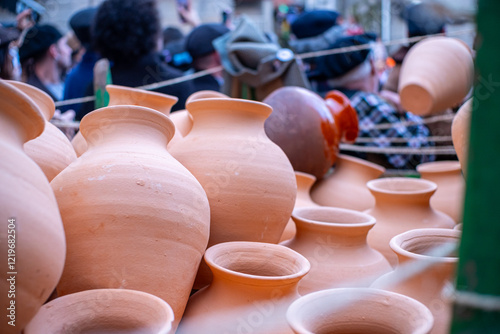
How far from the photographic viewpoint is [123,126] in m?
1.24

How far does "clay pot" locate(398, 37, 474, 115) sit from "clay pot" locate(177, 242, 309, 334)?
145 centimetres

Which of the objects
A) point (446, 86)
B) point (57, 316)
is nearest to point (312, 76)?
point (446, 86)

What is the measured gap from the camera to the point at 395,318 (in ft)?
3.30

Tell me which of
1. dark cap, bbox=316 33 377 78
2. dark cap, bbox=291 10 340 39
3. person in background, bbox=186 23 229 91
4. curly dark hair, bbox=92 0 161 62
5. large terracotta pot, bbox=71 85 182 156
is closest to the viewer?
large terracotta pot, bbox=71 85 182 156

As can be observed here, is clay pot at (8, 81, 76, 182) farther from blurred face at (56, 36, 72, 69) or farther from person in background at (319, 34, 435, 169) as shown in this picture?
blurred face at (56, 36, 72, 69)

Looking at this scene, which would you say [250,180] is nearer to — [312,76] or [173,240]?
[173,240]

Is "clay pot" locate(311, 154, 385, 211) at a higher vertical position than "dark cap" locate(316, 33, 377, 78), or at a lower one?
lower

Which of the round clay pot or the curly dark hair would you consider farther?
the curly dark hair

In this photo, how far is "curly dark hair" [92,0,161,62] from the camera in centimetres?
296

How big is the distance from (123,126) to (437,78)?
1.71m

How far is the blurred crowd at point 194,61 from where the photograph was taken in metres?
3.00

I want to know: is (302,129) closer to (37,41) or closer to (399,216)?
(399,216)

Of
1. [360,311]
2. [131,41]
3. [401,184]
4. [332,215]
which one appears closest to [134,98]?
[332,215]

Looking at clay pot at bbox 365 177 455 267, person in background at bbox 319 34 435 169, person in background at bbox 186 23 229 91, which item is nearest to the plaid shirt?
person in background at bbox 319 34 435 169
